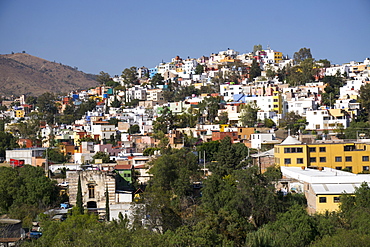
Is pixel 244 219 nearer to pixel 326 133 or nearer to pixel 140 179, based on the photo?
pixel 140 179

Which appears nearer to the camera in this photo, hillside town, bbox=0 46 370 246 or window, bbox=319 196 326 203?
window, bbox=319 196 326 203

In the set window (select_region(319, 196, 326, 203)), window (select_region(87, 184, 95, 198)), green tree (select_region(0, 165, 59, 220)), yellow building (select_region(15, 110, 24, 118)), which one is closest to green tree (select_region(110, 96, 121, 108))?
yellow building (select_region(15, 110, 24, 118))

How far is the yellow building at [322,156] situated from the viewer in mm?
29719

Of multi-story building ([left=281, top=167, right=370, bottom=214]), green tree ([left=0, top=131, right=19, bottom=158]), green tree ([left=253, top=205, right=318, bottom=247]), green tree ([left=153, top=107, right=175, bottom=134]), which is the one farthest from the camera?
green tree ([left=0, top=131, right=19, bottom=158])

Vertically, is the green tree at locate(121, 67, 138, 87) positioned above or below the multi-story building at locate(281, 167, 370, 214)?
above

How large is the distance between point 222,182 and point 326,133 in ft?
61.5

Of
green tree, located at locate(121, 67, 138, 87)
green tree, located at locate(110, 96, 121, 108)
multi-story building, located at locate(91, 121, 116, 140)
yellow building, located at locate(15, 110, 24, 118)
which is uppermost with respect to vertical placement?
green tree, located at locate(121, 67, 138, 87)

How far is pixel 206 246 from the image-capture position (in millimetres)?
18422

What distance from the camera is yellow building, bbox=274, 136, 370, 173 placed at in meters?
29.7

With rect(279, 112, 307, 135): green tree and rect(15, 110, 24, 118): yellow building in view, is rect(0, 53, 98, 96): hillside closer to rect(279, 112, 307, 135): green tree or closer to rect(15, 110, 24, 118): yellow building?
rect(15, 110, 24, 118): yellow building

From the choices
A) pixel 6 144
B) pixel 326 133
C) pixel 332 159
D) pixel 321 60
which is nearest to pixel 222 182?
pixel 332 159

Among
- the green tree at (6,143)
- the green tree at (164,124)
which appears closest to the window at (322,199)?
the green tree at (164,124)

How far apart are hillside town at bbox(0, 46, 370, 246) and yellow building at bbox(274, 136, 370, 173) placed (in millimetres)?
48

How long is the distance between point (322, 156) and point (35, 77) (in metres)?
141
